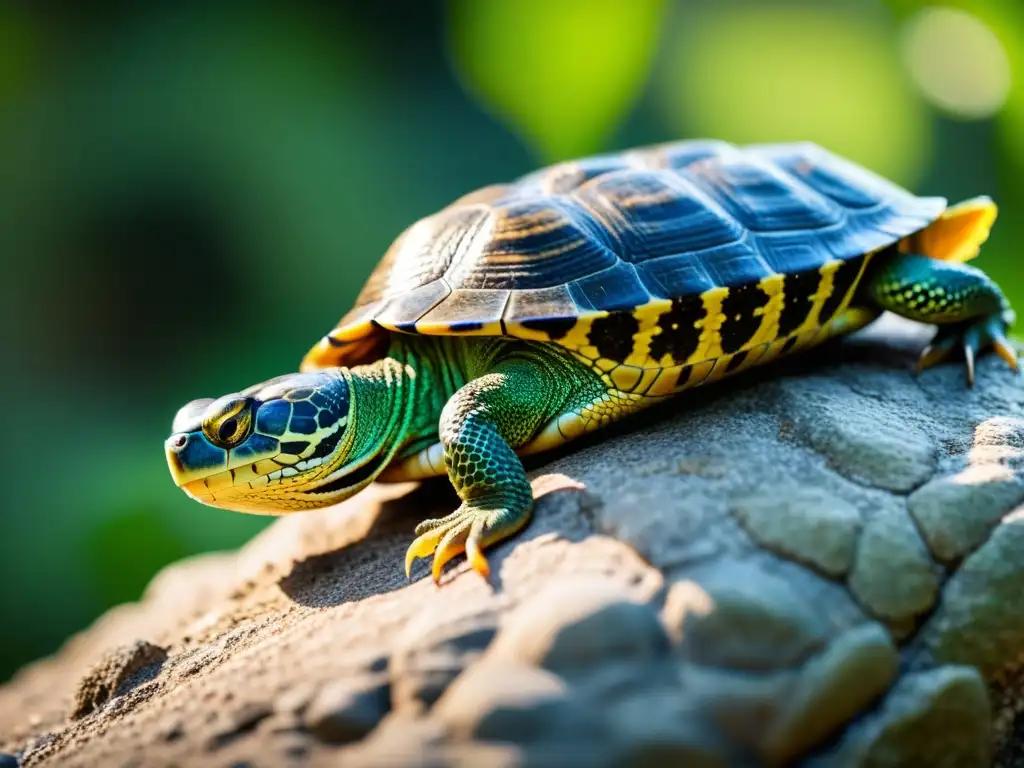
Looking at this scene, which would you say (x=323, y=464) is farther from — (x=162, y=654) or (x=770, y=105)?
(x=770, y=105)

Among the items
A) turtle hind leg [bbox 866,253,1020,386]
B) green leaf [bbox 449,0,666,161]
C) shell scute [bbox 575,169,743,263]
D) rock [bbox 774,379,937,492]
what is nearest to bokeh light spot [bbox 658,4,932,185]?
green leaf [bbox 449,0,666,161]

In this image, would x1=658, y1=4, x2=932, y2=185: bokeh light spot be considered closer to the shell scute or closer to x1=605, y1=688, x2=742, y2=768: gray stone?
the shell scute

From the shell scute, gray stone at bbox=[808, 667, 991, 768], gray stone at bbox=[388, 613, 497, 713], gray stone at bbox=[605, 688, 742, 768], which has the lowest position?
gray stone at bbox=[808, 667, 991, 768]

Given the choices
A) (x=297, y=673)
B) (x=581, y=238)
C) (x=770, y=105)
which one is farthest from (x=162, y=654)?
(x=770, y=105)

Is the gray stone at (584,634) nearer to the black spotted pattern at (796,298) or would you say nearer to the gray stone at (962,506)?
the gray stone at (962,506)

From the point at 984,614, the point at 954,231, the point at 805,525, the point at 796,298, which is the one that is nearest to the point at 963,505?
the point at 984,614

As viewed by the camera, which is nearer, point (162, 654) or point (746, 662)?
point (746, 662)
